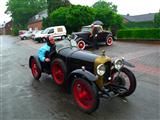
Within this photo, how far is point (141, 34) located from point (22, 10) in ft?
206

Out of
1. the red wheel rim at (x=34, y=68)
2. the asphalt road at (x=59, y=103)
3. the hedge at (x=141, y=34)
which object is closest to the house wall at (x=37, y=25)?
the hedge at (x=141, y=34)

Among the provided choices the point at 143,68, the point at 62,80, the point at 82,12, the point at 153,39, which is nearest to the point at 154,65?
the point at 143,68

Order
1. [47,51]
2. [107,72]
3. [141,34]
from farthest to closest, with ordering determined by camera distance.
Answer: [141,34] < [47,51] < [107,72]

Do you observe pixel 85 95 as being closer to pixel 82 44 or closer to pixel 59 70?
pixel 59 70

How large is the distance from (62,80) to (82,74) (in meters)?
1.71

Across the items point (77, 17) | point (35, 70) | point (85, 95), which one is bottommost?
point (85, 95)

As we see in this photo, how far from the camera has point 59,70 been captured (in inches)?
281

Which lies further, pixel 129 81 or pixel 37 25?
pixel 37 25

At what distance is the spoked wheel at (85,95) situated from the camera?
5090 mm

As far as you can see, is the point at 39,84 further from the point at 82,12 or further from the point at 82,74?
the point at 82,12

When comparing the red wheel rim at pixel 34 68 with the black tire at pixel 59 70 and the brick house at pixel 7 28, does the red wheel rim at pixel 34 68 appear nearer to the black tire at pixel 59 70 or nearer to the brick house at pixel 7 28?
the black tire at pixel 59 70

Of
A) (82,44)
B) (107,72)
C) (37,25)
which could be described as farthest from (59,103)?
(37,25)

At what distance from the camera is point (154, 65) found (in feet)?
33.3

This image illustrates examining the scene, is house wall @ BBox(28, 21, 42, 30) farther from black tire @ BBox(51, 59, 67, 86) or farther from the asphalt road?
black tire @ BBox(51, 59, 67, 86)
